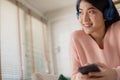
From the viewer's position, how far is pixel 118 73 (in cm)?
65

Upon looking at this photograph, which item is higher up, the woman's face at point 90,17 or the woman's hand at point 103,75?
the woman's face at point 90,17

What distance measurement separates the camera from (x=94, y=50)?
845 millimetres

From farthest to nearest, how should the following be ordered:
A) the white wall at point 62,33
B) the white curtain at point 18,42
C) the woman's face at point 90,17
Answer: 1. the white wall at point 62,33
2. the white curtain at point 18,42
3. the woman's face at point 90,17

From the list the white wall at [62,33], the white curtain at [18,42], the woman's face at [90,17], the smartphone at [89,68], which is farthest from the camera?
the white wall at [62,33]

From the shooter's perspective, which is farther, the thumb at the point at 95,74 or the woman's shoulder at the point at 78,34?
the woman's shoulder at the point at 78,34

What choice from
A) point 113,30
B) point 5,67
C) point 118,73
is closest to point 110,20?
point 113,30

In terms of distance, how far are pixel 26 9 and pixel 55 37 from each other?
2.73 ft

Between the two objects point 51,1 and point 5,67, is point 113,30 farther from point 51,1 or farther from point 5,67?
point 51,1

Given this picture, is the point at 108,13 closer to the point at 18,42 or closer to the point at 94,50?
the point at 94,50

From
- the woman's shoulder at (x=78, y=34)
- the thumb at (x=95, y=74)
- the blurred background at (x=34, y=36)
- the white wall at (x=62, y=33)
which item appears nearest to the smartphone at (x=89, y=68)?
the thumb at (x=95, y=74)

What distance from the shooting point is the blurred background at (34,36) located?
2604 mm

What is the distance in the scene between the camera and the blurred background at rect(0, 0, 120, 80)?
2604 mm

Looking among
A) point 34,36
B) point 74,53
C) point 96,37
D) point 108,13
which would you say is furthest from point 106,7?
point 34,36

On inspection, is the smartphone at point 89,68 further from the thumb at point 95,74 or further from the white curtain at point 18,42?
the white curtain at point 18,42
